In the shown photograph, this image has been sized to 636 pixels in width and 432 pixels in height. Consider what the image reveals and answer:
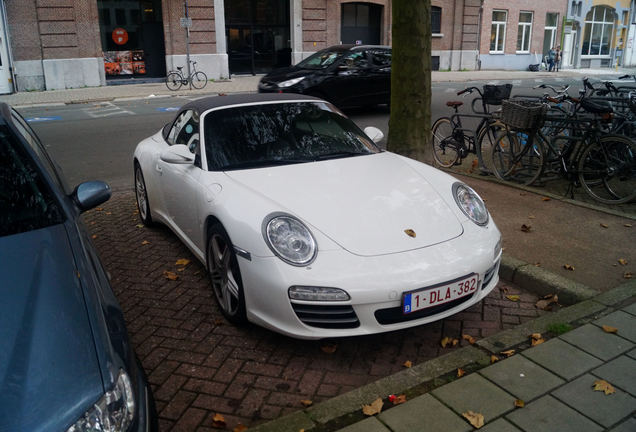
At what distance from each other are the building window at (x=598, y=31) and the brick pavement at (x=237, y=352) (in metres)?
40.4

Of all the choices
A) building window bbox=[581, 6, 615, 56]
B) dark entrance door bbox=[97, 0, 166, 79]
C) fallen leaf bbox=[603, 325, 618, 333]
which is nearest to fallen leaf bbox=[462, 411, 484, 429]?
fallen leaf bbox=[603, 325, 618, 333]

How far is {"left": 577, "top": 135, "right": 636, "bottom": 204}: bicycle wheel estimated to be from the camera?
5.93 m

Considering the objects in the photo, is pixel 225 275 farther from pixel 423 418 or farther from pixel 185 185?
pixel 423 418

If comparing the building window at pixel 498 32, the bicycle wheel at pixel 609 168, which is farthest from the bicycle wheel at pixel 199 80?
the building window at pixel 498 32

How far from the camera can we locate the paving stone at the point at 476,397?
280cm

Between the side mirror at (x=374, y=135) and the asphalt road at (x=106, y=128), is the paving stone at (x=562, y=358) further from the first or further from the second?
the asphalt road at (x=106, y=128)

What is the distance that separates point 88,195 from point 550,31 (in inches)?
1527

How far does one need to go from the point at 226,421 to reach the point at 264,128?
2.36 m

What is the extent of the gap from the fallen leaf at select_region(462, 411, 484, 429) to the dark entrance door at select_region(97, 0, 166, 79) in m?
23.5

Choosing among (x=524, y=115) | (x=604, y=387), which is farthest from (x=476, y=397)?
(x=524, y=115)

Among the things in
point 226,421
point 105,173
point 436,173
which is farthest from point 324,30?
point 226,421

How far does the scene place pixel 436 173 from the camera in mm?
4320

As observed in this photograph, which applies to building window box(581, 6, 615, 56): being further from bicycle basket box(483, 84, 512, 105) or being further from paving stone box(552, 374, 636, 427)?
paving stone box(552, 374, 636, 427)

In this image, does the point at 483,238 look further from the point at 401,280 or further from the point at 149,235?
the point at 149,235
